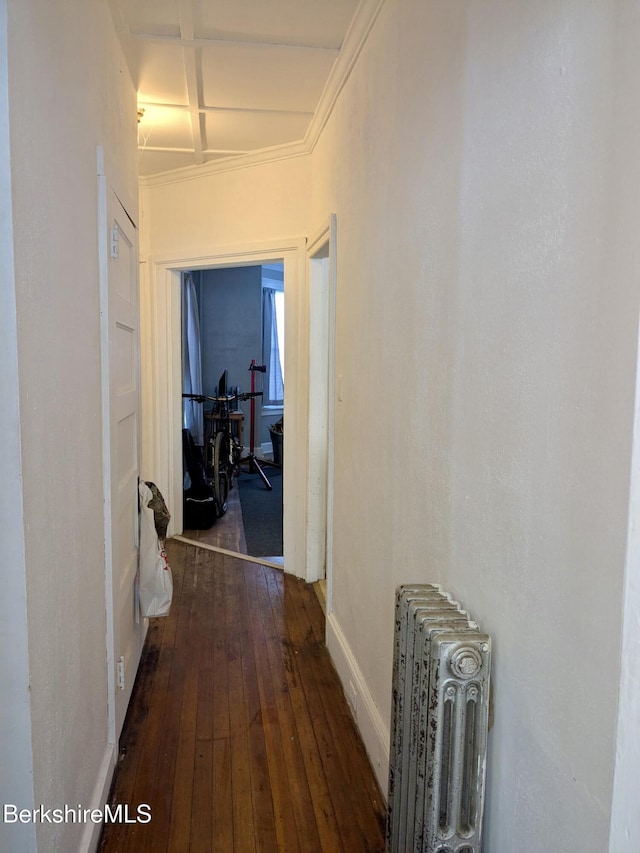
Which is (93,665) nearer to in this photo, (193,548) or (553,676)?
(553,676)

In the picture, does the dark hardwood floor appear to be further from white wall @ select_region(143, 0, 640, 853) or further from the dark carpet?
the dark carpet

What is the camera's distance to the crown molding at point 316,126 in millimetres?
2383

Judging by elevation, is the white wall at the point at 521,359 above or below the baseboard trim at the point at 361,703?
above

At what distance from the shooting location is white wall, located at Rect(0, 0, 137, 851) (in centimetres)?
121

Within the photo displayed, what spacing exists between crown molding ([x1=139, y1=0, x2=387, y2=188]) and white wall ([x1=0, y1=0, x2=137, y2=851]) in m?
0.90

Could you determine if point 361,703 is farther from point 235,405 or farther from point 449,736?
point 235,405

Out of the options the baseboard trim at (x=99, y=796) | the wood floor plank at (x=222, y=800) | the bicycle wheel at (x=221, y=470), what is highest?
the bicycle wheel at (x=221, y=470)

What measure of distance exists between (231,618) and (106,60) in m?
2.59

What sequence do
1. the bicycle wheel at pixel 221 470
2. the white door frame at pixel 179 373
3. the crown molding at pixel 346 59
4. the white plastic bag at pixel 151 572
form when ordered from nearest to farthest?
1. the crown molding at pixel 346 59
2. the white plastic bag at pixel 151 572
3. the white door frame at pixel 179 373
4. the bicycle wheel at pixel 221 470

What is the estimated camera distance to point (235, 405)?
7.37 metres

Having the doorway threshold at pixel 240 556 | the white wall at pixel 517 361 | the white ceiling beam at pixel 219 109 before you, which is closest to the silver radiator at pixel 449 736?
the white wall at pixel 517 361

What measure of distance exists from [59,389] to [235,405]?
19.4ft

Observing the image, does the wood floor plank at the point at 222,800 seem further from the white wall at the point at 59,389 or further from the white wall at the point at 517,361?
the white wall at the point at 517,361

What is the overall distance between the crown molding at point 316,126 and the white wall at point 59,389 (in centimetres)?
90
